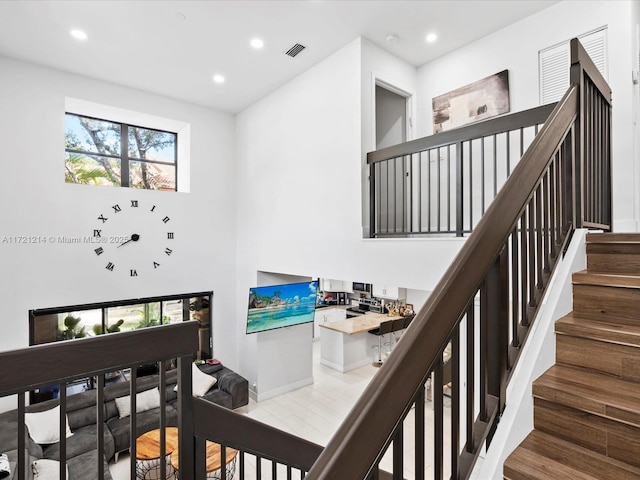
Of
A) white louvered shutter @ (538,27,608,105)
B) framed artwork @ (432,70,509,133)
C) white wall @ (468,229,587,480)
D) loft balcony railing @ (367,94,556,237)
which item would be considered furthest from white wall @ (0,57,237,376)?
white wall @ (468,229,587,480)

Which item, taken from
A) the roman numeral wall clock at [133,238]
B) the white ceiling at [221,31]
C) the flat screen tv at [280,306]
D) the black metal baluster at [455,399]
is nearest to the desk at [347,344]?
the flat screen tv at [280,306]

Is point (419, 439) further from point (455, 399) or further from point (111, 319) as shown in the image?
point (111, 319)

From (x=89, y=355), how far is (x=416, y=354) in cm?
79

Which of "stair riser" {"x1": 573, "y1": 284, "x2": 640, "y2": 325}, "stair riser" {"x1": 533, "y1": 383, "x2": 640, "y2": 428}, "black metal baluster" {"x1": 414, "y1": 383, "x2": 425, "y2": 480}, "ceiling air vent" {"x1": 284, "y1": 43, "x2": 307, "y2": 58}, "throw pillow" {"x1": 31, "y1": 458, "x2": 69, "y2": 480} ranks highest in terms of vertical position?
"ceiling air vent" {"x1": 284, "y1": 43, "x2": 307, "y2": 58}

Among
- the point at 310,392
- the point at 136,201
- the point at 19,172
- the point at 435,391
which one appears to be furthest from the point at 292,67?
the point at 310,392

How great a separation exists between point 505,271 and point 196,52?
459 centimetres

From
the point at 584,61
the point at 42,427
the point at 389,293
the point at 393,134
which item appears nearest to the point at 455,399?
the point at 584,61

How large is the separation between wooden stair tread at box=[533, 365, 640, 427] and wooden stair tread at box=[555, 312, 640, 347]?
14 centimetres

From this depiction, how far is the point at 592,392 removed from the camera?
4.00 ft

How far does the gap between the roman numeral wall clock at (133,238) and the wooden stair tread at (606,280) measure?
5400 mm

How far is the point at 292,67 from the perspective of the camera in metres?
4.75

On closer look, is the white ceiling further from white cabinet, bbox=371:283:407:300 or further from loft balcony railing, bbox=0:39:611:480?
white cabinet, bbox=371:283:407:300

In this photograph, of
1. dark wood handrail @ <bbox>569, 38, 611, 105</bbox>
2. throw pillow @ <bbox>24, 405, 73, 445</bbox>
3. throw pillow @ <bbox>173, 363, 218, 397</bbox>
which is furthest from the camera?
throw pillow @ <bbox>173, 363, 218, 397</bbox>

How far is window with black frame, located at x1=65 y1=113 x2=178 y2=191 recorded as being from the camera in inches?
203
